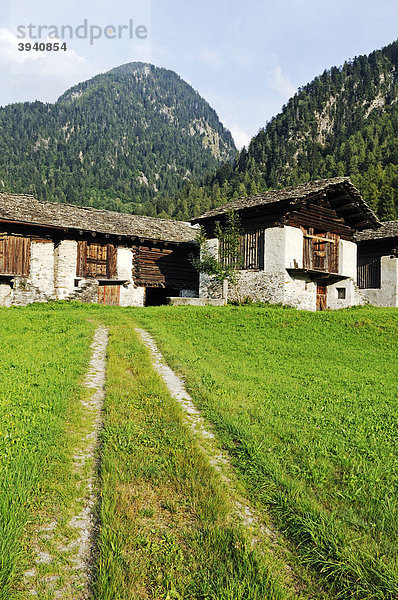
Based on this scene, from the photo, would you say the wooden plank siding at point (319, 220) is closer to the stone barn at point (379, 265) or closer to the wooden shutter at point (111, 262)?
the stone barn at point (379, 265)

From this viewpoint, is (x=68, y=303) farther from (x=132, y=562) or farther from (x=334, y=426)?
(x=132, y=562)

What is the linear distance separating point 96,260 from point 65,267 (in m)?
2.54

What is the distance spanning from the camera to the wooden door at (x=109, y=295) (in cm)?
3216

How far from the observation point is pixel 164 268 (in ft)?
115

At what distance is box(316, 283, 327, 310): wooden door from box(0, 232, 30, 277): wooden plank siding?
2196cm

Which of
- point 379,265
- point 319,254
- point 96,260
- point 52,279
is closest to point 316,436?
point 319,254

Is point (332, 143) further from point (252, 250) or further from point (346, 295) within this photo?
point (252, 250)

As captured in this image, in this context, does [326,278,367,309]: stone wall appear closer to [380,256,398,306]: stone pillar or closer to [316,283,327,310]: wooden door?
[316,283,327,310]: wooden door

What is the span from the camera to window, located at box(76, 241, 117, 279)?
30.9 meters

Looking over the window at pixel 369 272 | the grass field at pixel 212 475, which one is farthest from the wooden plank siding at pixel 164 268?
the grass field at pixel 212 475

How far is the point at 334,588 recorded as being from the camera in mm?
3354

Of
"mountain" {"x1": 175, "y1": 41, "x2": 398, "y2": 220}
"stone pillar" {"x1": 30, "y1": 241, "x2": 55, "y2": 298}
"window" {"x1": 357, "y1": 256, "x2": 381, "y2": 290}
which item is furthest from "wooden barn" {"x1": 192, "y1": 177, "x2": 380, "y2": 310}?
"mountain" {"x1": 175, "y1": 41, "x2": 398, "y2": 220}

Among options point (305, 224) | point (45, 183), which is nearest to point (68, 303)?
point (305, 224)

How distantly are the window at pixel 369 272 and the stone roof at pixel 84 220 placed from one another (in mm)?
15535
